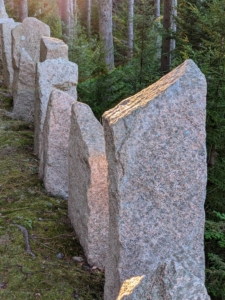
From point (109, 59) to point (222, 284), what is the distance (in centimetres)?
874

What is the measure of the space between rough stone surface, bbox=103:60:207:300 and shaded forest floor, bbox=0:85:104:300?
2.12ft

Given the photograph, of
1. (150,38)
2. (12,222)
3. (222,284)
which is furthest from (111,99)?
(222,284)

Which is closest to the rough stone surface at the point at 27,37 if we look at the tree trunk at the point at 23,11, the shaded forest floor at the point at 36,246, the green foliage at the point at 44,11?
the shaded forest floor at the point at 36,246

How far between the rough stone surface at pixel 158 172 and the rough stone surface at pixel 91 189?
79cm

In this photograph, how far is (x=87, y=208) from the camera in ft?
11.4

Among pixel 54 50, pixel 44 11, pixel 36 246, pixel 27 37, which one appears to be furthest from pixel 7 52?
pixel 44 11

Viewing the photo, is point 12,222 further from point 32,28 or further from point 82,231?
point 32,28

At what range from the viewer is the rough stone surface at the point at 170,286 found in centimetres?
167

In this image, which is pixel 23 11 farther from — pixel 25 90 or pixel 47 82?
pixel 47 82

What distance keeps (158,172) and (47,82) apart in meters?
3.74

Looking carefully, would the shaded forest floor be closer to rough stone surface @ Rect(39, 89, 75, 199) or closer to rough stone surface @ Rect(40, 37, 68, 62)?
rough stone surface @ Rect(39, 89, 75, 199)

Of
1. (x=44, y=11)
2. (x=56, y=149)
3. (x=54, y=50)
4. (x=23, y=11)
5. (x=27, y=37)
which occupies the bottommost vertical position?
(x=44, y=11)

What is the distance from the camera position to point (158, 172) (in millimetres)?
2512

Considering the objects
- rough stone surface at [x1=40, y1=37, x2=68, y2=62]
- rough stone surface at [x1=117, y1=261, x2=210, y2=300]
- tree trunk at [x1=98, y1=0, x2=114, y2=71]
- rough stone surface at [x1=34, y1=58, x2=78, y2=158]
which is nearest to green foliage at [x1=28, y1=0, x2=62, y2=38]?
tree trunk at [x1=98, y1=0, x2=114, y2=71]
